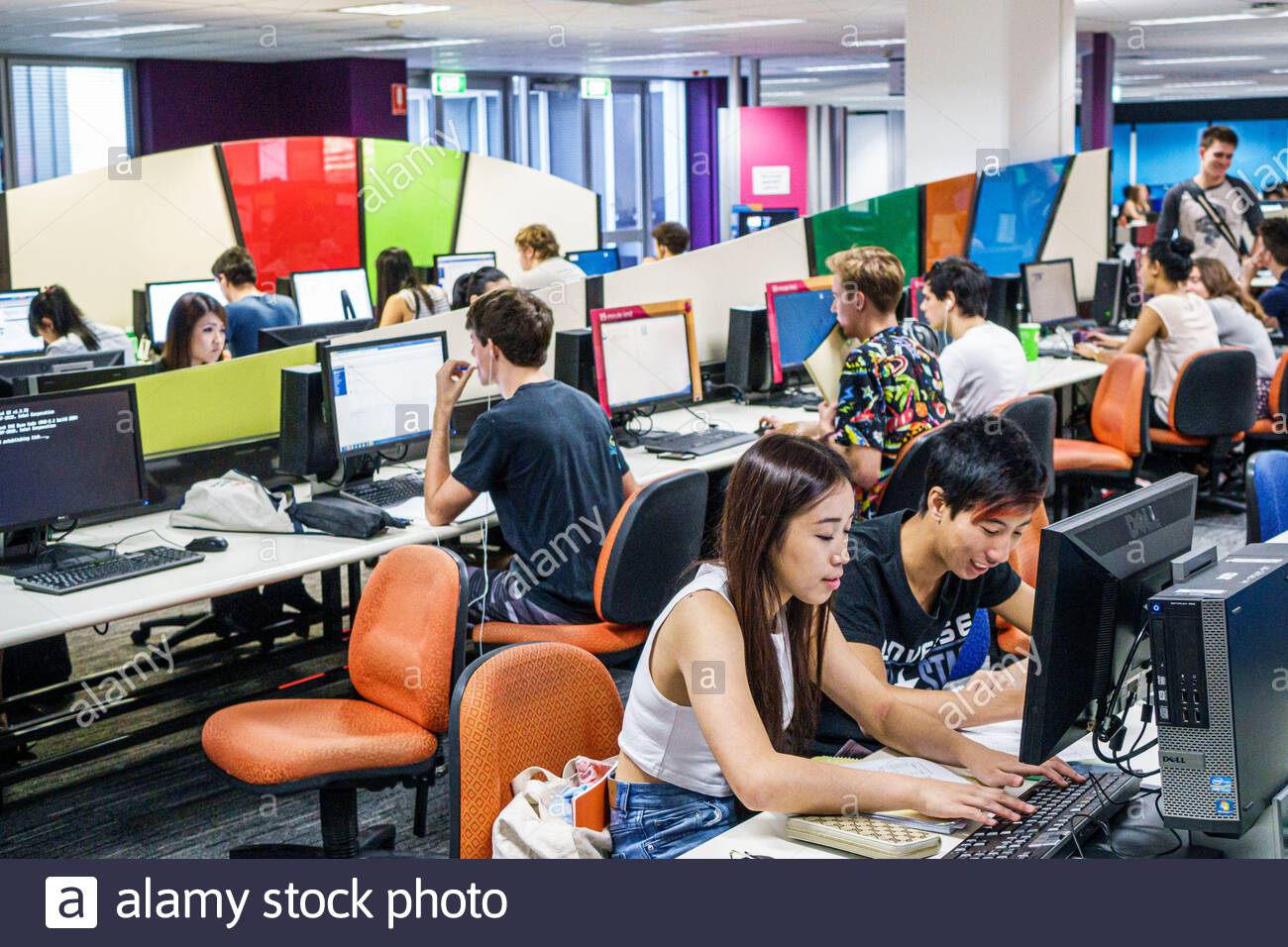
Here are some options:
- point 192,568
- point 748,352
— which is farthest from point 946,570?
point 748,352

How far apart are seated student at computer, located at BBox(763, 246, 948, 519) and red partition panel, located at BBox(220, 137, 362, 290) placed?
233 inches

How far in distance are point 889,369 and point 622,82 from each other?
37.7 ft

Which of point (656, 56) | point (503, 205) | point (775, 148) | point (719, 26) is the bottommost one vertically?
point (503, 205)

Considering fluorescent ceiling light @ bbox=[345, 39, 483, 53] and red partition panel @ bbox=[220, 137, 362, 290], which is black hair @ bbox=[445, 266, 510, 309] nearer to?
red partition panel @ bbox=[220, 137, 362, 290]

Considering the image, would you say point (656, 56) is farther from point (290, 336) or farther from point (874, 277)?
point (874, 277)

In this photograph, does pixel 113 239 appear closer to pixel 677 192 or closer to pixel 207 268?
pixel 207 268

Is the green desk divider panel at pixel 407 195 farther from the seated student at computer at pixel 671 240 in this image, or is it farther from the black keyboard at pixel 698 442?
the black keyboard at pixel 698 442

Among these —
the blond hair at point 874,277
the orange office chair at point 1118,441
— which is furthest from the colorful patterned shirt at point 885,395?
the orange office chair at point 1118,441

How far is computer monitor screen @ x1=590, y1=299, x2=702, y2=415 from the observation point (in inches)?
191

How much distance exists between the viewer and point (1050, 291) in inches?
285

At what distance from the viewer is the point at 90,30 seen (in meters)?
8.59

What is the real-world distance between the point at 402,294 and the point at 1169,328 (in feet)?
10.8

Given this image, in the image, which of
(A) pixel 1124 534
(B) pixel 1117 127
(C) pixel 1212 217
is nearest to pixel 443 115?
(C) pixel 1212 217

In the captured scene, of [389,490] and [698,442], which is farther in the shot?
[698,442]
